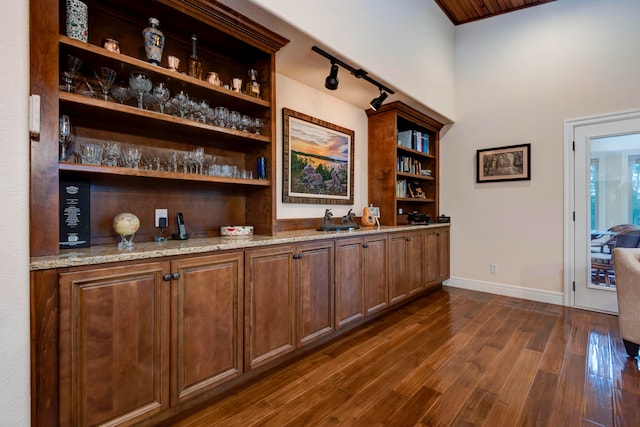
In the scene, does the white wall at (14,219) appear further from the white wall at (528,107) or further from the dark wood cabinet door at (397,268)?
the white wall at (528,107)

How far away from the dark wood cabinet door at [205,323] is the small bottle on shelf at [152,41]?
122 cm

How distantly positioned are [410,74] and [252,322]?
3.02 m

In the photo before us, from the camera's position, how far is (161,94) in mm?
1867

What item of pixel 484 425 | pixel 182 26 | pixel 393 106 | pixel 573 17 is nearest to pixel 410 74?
pixel 393 106

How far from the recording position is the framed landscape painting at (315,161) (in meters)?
2.93

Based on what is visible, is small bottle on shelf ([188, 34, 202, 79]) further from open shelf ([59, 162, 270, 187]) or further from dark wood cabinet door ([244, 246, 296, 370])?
dark wood cabinet door ([244, 246, 296, 370])

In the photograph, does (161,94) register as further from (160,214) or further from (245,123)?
(160,214)

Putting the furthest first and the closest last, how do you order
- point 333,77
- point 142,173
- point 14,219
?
point 333,77 < point 142,173 < point 14,219

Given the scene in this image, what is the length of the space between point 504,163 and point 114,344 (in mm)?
4442

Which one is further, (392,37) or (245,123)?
(392,37)

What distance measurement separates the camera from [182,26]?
6.52 feet

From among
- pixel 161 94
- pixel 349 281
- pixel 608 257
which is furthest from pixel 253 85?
pixel 608 257

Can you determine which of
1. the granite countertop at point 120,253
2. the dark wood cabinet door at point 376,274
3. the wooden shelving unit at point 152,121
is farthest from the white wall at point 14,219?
the dark wood cabinet door at point 376,274

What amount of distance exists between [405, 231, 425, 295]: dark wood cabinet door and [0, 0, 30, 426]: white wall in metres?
3.14
